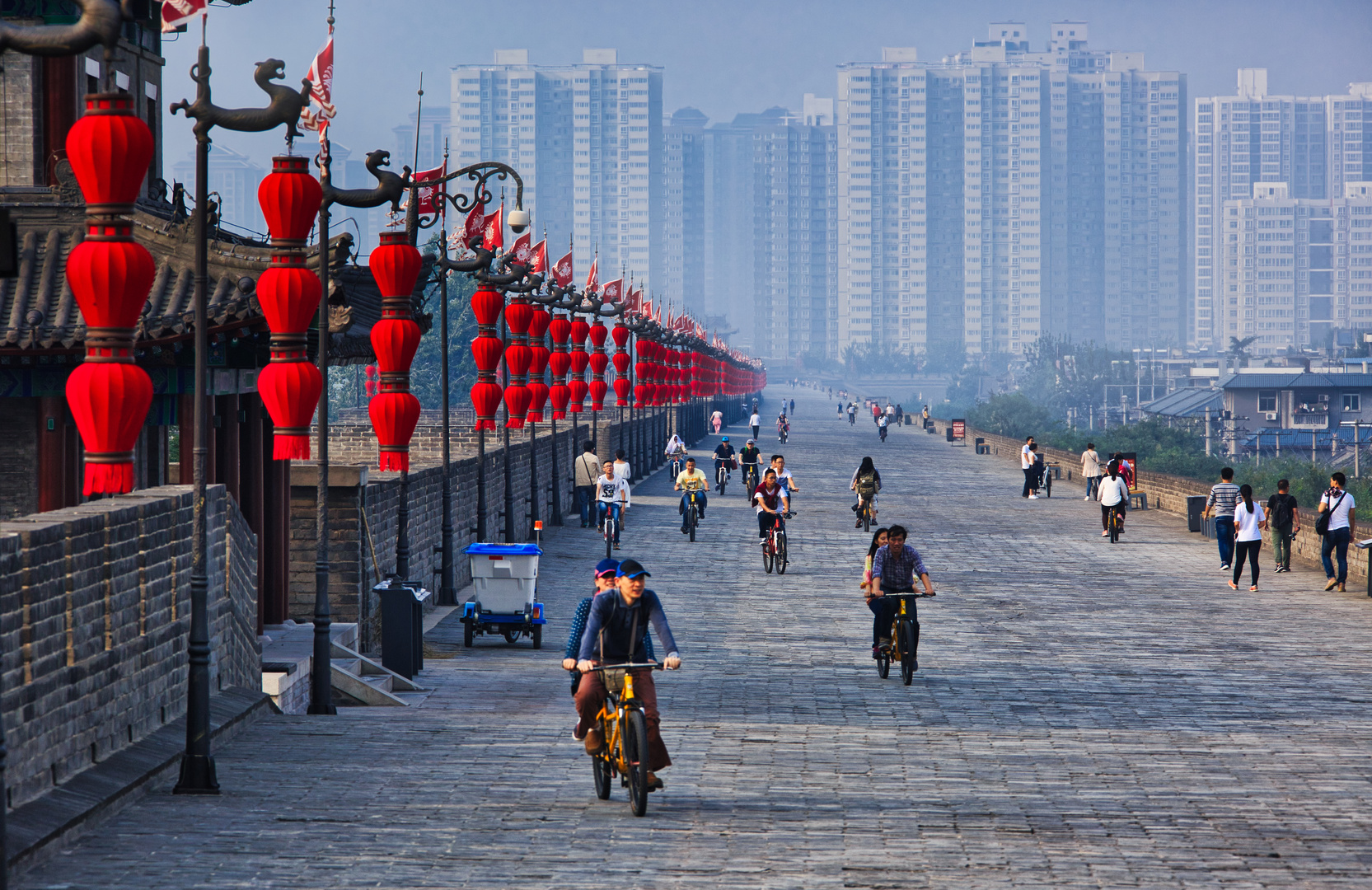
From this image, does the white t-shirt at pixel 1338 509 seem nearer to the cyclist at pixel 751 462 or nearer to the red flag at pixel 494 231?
the red flag at pixel 494 231

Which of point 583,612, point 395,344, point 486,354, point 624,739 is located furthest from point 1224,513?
point 624,739

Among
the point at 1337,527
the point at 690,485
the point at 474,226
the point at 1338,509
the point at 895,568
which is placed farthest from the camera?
the point at 690,485

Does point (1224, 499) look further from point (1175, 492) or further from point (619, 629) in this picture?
point (619, 629)

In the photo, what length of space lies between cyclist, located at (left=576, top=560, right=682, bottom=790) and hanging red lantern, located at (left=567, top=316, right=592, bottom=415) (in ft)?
92.0

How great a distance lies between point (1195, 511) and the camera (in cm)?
3712

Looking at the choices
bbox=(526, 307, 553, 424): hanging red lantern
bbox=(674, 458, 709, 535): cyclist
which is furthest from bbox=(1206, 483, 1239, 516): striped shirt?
bbox=(526, 307, 553, 424): hanging red lantern

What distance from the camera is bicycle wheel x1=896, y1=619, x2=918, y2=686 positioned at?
16.2 m

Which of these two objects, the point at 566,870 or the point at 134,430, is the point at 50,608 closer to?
the point at 134,430

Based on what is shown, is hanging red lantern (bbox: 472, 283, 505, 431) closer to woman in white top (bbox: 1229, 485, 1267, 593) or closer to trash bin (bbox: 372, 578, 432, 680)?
trash bin (bbox: 372, 578, 432, 680)

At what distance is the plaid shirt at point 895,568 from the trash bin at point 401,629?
476 cm

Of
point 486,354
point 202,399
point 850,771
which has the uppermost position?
point 486,354

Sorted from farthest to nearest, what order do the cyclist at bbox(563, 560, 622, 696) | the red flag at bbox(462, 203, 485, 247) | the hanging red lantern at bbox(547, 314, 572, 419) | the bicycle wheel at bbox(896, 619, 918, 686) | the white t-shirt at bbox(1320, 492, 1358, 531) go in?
the hanging red lantern at bbox(547, 314, 572, 419) < the white t-shirt at bbox(1320, 492, 1358, 531) < the red flag at bbox(462, 203, 485, 247) < the bicycle wheel at bbox(896, 619, 918, 686) < the cyclist at bbox(563, 560, 622, 696)

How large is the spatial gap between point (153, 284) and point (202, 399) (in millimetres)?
5179

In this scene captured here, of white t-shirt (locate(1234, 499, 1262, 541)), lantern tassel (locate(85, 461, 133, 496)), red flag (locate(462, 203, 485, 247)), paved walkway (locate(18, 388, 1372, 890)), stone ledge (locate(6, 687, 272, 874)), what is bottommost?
paved walkway (locate(18, 388, 1372, 890))
